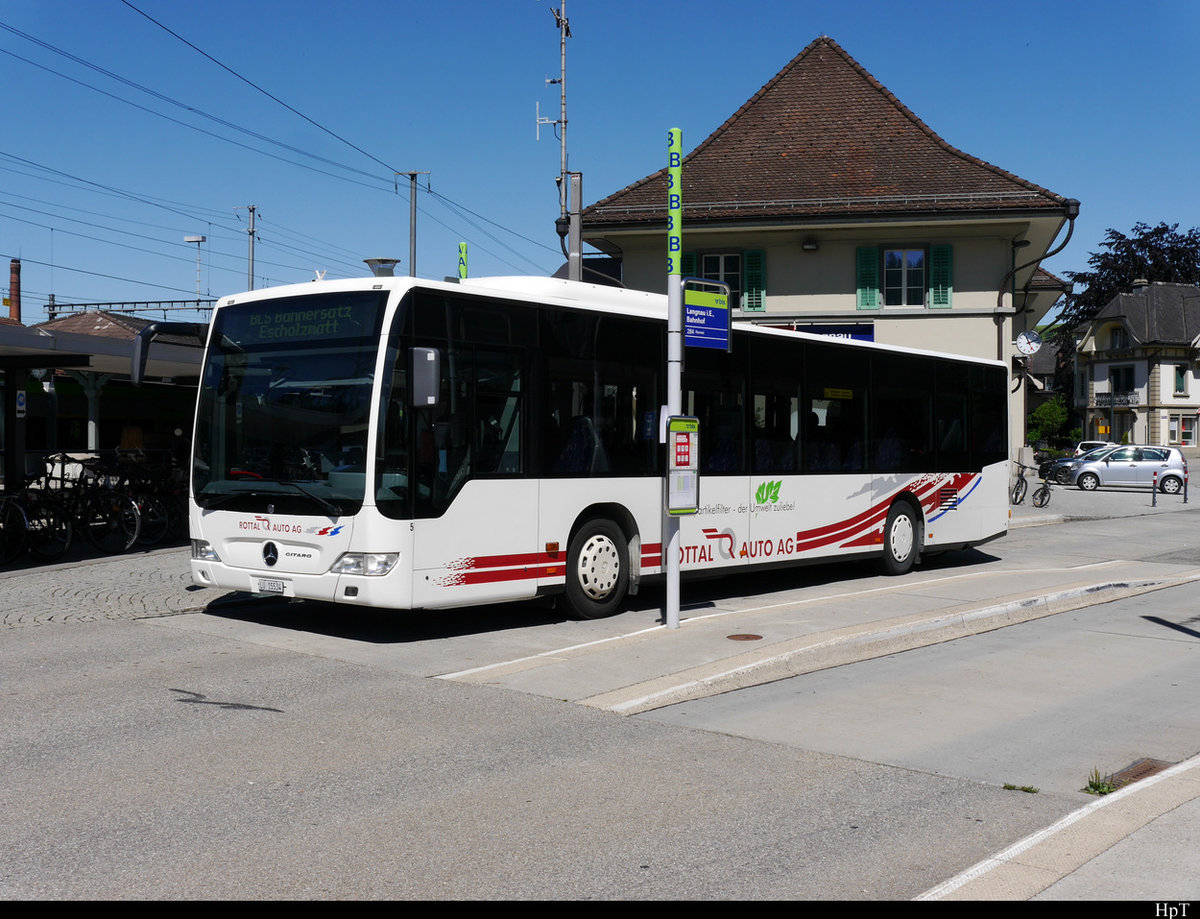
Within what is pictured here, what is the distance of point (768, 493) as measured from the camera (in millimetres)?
13734

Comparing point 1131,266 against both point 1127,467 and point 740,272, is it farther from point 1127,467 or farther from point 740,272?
point 740,272

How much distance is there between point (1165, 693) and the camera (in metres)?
8.84

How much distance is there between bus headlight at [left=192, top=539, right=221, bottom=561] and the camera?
10.8 metres

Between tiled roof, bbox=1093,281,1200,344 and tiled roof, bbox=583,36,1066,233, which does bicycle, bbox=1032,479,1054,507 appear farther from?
tiled roof, bbox=1093,281,1200,344

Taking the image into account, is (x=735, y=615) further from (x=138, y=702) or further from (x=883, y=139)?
(x=883, y=139)

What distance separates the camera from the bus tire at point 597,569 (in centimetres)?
1142

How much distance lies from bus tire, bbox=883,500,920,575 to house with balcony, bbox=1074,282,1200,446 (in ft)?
241

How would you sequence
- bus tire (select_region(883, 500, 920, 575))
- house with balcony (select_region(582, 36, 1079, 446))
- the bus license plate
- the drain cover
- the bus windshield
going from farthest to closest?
house with balcony (select_region(582, 36, 1079, 446)) → bus tire (select_region(883, 500, 920, 575)) → the bus license plate → the bus windshield → the drain cover

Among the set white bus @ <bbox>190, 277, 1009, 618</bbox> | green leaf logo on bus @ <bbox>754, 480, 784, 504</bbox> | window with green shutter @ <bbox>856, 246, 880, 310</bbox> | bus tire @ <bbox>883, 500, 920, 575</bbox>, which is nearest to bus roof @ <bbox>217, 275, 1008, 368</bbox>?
white bus @ <bbox>190, 277, 1009, 618</bbox>

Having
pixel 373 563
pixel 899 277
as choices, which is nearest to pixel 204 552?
pixel 373 563

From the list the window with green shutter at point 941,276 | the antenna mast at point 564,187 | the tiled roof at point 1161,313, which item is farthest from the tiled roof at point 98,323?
the tiled roof at point 1161,313

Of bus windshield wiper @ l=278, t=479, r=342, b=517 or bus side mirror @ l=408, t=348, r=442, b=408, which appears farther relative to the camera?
bus windshield wiper @ l=278, t=479, r=342, b=517

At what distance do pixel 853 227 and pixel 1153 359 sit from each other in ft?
212

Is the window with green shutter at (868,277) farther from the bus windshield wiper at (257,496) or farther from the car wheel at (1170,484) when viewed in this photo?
the bus windshield wiper at (257,496)
